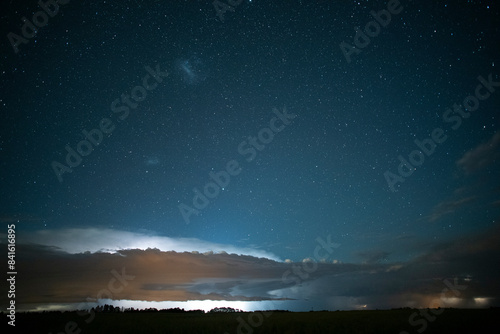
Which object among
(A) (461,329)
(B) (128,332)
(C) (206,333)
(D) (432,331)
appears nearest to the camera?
(D) (432,331)

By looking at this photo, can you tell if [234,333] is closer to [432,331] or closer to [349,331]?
[349,331]

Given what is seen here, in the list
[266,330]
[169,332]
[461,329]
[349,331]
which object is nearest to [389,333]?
[349,331]

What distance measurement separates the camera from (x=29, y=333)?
78.5 ft

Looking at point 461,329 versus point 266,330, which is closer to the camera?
point 461,329

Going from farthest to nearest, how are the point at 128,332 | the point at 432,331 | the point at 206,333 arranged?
the point at 128,332 < the point at 206,333 < the point at 432,331

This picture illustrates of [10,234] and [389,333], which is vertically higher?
[10,234]

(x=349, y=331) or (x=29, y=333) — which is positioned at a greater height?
(x=29, y=333)

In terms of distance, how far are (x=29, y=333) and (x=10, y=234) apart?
359 inches

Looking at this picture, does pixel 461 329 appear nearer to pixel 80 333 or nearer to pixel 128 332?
pixel 128 332

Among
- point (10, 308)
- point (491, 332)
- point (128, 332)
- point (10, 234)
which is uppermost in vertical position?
point (10, 234)

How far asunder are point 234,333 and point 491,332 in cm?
1838

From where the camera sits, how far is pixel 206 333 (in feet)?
74.2

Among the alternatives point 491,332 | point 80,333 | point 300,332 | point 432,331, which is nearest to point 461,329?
point 491,332

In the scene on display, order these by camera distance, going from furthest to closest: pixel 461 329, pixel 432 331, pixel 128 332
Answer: pixel 128 332
pixel 461 329
pixel 432 331
